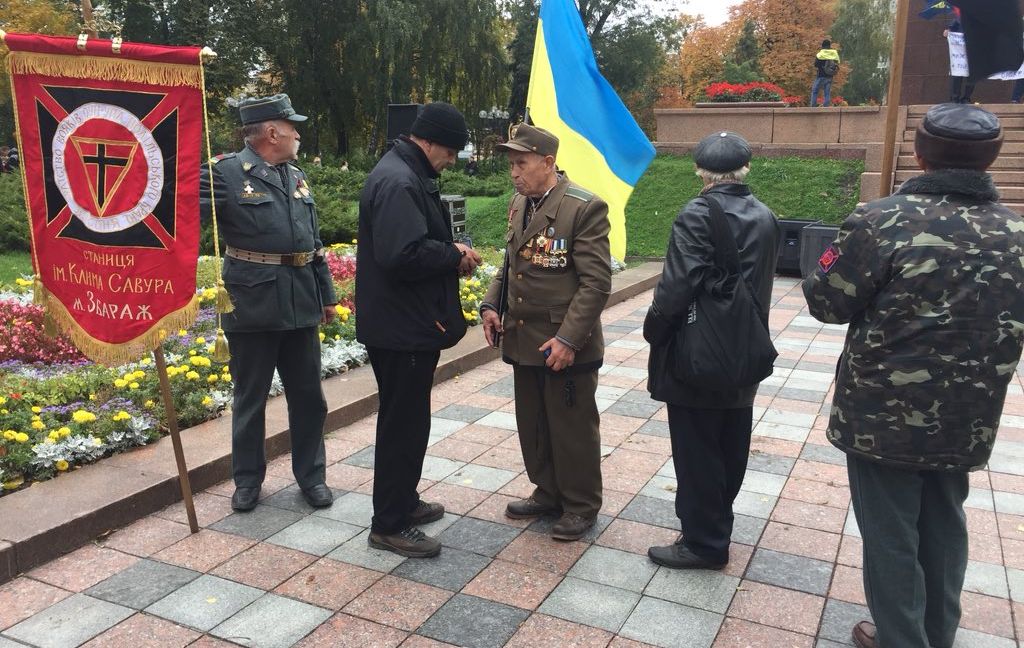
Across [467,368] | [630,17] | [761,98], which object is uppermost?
[630,17]

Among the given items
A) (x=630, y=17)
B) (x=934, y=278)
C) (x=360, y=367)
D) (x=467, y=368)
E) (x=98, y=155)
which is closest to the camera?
(x=934, y=278)

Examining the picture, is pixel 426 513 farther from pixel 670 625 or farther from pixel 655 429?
pixel 655 429

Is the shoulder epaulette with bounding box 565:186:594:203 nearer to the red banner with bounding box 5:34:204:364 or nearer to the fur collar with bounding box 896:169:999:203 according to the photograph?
the fur collar with bounding box 896:169:999:203

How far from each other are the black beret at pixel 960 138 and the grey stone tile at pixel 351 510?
2.81m

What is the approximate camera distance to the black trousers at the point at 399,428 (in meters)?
3.48

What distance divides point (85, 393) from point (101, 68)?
245 cm

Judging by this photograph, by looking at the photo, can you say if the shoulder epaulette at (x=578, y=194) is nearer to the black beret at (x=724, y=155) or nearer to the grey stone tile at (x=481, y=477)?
the black beret at (x=724, y=155)

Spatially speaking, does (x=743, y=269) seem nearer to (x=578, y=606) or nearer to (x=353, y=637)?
(x=578, y=606)

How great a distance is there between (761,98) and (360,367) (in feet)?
53.6

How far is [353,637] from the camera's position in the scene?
292 centimetres

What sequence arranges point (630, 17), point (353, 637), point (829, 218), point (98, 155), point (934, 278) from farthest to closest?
point (630, 17) < point (829, 218) < point (98, 155) < point (353, 637) < point (934, 278)

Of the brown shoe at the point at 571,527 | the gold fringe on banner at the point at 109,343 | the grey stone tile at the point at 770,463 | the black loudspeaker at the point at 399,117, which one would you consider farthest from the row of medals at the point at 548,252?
the black loudspeaker at the point at 399,117

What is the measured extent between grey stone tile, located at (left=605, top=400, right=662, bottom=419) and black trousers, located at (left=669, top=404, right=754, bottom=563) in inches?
85.9

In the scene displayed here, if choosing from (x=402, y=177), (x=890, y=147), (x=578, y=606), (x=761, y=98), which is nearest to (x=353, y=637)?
(x=578, y=606)
